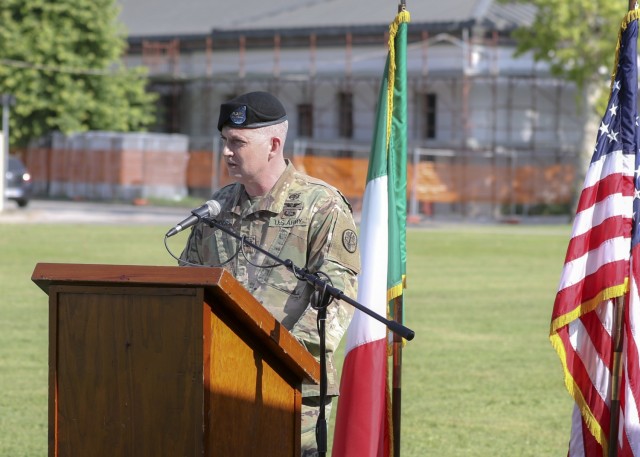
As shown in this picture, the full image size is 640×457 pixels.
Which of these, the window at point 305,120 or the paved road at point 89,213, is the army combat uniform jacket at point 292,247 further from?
the window at point 305,120

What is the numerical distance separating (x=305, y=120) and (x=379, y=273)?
56048 mm

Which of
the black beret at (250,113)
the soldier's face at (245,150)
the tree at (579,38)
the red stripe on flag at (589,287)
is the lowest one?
the red stripe on flag at (589,287)

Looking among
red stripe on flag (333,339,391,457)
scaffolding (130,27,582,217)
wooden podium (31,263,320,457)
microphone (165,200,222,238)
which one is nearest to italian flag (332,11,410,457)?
red stripe on flag (333,339,391,457)

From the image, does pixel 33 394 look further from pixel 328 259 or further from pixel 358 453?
pixel 328 259

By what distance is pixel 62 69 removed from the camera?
59094 mm

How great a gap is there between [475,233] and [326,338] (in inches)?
1266

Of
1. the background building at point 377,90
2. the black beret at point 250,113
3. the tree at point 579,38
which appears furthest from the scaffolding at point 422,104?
the black beret at point 250,113

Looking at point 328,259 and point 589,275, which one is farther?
point 589,275

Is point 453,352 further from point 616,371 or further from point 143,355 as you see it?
point 143,355

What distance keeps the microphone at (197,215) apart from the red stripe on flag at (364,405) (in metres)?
1.65

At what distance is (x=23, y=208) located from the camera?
142 ft

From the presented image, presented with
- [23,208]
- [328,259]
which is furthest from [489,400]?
[23,208]

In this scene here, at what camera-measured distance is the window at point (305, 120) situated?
61906 millimetres

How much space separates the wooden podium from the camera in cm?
416
